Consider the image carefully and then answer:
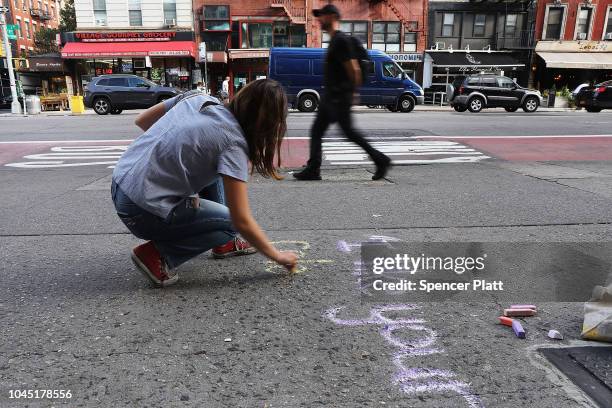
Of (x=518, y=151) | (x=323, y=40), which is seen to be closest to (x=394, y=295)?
(x=518, y=151)

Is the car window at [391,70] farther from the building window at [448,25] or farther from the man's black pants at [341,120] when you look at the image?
the man's black pants at [341,120]

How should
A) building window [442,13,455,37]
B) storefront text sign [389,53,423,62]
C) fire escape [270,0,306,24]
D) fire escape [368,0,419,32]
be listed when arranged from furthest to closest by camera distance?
building window [442,13,455,37] < fire escape [368,0,419,32] < storefront text sign [389,53,423,62] < fire escape [270,0,306,24]

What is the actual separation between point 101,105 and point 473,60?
923 inches

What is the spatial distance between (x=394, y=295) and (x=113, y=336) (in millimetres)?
1552

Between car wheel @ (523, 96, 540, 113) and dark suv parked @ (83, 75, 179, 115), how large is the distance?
16607 millimetres

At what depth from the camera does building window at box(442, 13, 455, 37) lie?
3331cm

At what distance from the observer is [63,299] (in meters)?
2.81

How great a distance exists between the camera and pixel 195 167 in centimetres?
256

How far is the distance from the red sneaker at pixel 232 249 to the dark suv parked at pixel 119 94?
19427 mm

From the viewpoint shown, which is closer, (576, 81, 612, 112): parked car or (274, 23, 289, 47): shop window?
(576, 81, 612, 112): parked car

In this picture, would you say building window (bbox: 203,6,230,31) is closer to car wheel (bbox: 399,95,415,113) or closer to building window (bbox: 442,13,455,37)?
building window (bbox: 442,13,455,37)

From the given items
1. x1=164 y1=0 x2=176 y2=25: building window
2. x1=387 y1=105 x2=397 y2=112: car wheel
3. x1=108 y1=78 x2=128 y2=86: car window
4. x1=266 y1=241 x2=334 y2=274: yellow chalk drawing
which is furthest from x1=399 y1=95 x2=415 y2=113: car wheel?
x1=266 y1=241 x2=334 y2=274: yellow chalk drawing

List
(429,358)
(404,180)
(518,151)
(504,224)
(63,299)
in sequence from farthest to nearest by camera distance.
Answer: (518,151) → (404,180) → (504,224) → (63,299) → (429,358)

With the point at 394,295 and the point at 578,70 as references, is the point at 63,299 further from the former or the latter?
the point at 578,70
